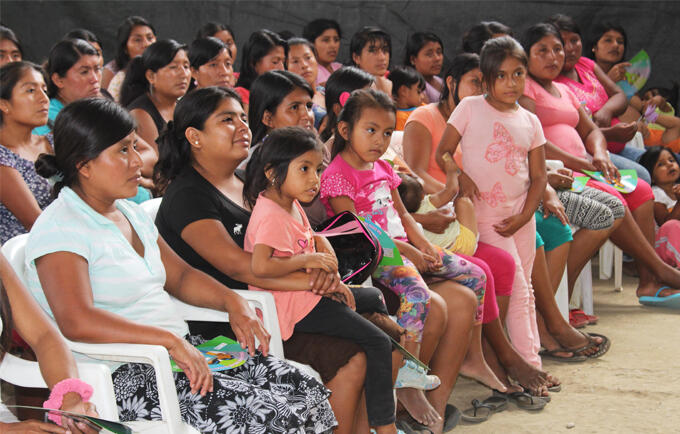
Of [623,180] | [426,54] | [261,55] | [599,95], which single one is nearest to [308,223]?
[261,55]

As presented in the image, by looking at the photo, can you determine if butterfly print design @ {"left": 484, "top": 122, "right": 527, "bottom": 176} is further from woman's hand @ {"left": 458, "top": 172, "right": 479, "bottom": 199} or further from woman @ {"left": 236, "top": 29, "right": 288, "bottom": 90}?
woman @ {"left": 236, "top": 29, "right": 288, "bottom": 90}

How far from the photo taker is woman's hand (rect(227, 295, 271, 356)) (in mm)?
2135

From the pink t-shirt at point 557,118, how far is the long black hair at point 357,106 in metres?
1.66

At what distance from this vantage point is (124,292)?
1.99 meters

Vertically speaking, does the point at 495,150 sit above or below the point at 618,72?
below

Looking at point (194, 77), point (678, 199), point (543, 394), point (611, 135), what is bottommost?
point (543, 394)

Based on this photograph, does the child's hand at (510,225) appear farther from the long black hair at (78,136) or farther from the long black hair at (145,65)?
the long black hair at (78,136)

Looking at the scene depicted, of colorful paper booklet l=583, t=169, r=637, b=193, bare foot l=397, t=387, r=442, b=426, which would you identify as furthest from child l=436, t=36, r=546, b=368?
colorful paper booklet l=583, t=169, r=637, b=193

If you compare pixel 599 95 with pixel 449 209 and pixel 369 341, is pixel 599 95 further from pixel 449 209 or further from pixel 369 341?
pixel 369 341

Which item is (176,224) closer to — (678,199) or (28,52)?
(678,199)

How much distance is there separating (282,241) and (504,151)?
1.47 m

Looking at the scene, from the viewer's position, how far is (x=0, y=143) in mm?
2943

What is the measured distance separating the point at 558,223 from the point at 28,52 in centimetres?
479

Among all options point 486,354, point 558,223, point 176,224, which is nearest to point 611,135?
point 558,223
